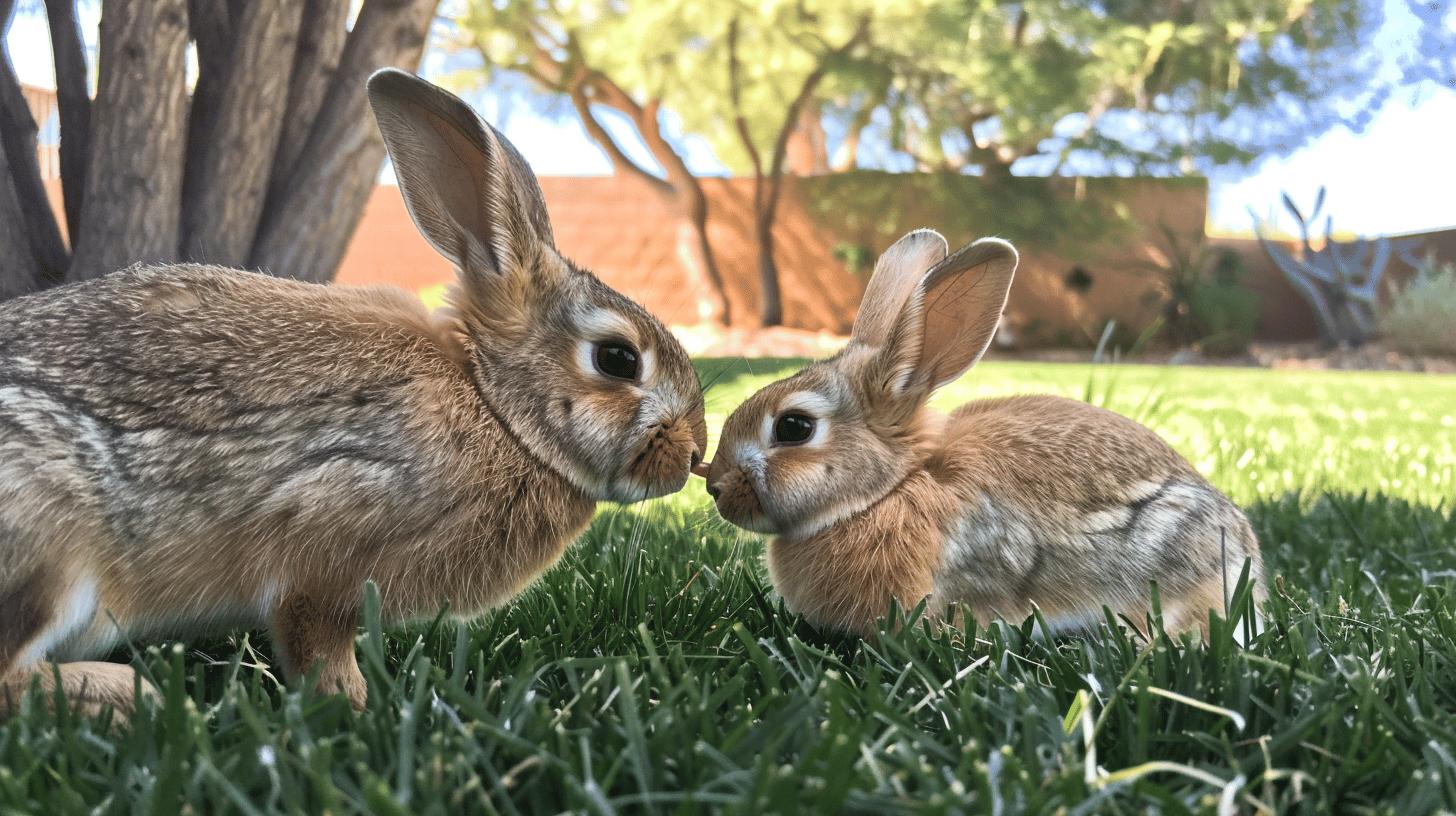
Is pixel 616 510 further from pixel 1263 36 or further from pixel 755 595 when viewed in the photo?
pixel 1263 36

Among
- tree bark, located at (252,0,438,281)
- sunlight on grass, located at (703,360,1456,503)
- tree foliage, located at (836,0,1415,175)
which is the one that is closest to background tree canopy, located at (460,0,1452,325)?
tree foliage, located at (836,0,1415,175)

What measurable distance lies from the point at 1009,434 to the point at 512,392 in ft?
3.75

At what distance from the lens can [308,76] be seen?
416cm

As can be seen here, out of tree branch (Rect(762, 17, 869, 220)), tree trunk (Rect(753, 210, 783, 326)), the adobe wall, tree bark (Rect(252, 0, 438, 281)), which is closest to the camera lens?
tree bark (Rect(252, 0, 438, 281))

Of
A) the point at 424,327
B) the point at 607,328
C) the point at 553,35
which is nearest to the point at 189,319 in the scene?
the point at 424,327

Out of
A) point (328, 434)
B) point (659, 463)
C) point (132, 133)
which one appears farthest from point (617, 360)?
point (132, 133)

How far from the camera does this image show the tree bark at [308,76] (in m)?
4.13

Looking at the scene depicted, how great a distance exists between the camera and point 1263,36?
24.5m

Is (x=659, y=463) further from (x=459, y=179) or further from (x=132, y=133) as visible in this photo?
(x=132, y=133)

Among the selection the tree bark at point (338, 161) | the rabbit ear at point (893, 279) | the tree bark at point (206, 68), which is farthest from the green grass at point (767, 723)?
the tree bark at point (206, 68)

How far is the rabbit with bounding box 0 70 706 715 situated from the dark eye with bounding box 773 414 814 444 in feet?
0.67

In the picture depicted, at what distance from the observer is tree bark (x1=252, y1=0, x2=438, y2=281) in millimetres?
4117

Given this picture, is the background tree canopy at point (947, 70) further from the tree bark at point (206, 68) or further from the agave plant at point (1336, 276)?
the tree bark at point (206, 68)

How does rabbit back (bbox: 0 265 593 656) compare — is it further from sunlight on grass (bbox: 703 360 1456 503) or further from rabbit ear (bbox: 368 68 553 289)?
sunlight on grass (bbox: 703 360 1456 503)
